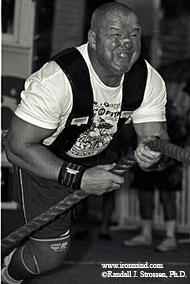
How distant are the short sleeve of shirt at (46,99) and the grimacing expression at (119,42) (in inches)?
6.9

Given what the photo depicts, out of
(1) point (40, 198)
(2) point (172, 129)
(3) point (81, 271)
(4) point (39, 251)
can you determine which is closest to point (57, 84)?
(1) point (40, 198)

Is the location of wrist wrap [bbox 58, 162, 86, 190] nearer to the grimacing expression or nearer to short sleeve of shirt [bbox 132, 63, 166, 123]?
Result: the grimacing expression

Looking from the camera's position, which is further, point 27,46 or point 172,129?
point 172,129

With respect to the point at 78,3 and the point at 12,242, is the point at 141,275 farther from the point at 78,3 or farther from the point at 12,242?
the point at 78,3

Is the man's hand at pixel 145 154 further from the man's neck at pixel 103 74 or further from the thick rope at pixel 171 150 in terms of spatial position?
the man's neck at pixel 103 74

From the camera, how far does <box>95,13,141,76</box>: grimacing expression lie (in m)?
2.28

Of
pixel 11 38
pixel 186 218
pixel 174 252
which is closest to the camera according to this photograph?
pixel 11 38

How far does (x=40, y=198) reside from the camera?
2609mm

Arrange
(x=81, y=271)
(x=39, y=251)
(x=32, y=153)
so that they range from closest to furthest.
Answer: (x=32, y=153)
(x=39, y=251)
(x=81, y=271)

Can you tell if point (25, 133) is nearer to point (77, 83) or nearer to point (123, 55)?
point (77, 83)

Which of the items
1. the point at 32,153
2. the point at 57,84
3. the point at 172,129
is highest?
the point at 57,84

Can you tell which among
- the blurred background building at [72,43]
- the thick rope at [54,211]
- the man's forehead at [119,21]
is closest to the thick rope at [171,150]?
the thick rope at [54,211]

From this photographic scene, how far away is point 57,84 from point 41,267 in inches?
30.9

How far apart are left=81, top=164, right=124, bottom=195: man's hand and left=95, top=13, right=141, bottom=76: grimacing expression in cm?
39
